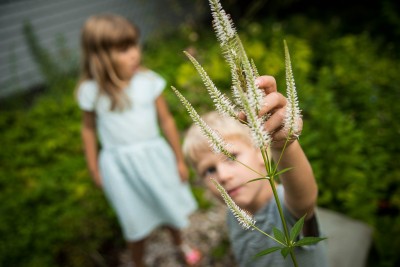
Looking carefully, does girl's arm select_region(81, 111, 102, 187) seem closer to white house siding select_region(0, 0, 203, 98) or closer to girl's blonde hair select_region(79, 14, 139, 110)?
girl's blonde hair select_region(79, 14, 139, 110)

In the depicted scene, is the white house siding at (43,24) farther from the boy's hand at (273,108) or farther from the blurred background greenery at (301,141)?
the boy's hand at (273,108)

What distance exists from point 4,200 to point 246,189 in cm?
365

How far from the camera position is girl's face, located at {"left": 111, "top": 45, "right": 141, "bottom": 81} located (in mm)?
2619

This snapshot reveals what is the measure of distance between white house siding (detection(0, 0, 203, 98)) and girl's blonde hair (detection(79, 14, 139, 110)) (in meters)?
4.96

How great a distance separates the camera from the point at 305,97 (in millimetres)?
3500

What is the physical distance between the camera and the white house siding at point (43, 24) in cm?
700

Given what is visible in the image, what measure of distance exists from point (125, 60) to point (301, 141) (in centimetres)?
182

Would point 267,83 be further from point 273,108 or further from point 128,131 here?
point 128,131

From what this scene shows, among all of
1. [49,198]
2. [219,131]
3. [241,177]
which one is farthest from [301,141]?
[49,198]

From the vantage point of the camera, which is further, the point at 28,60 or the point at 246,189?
the point at 28,60

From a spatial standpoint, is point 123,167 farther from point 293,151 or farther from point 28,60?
point 28,60

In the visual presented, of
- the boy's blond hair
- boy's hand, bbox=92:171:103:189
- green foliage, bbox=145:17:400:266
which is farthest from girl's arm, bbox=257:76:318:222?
boy's hand, bbox=92:171:103:189

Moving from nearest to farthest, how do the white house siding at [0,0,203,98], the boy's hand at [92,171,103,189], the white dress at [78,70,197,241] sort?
the white dress at [78,70,197,241] → the boy's hand at [92,171,103,189] → the white house siding at [0,0,203,98]

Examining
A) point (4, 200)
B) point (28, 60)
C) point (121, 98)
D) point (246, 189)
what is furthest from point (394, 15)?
point (28, 60)
